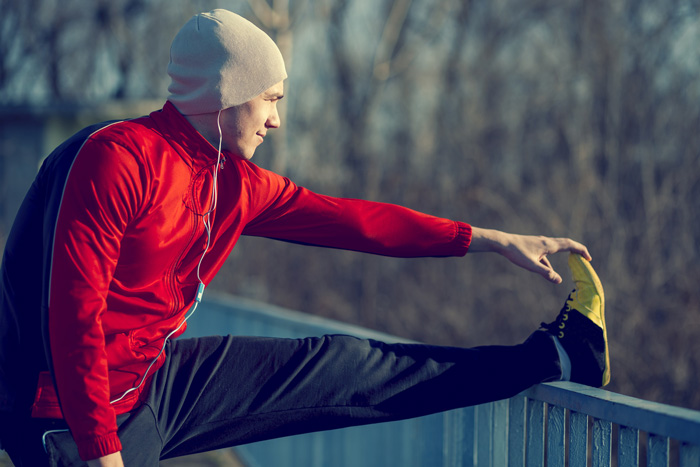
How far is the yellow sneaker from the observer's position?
2.49 m

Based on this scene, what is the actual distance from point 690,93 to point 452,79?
9.61 m

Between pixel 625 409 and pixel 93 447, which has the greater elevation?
pixel 625 409

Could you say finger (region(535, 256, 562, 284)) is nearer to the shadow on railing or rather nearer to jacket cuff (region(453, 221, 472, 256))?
jacket cuff (region(453, 221, 472, 256))

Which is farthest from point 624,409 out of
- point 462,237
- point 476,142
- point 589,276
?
point 476,142

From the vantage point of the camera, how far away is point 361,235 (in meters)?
2.52

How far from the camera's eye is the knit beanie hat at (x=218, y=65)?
7.04 feet

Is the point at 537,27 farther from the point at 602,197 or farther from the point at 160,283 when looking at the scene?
the point at 160,283

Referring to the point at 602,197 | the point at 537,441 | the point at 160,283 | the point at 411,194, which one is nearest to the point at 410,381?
the point at 537,441

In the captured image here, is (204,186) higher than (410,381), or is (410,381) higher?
(204,186)

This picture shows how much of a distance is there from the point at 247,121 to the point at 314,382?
76cm

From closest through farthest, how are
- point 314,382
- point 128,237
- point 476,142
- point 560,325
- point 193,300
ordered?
point 128,237, point 193,300, point 314,382, point 560,325, point 476,142

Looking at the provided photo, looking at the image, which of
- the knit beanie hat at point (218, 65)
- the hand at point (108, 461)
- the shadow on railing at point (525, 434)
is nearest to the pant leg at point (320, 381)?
the shadow on railing at point (525, 434)

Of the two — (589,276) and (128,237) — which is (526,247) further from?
(128,237)

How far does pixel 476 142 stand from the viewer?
1791cm
